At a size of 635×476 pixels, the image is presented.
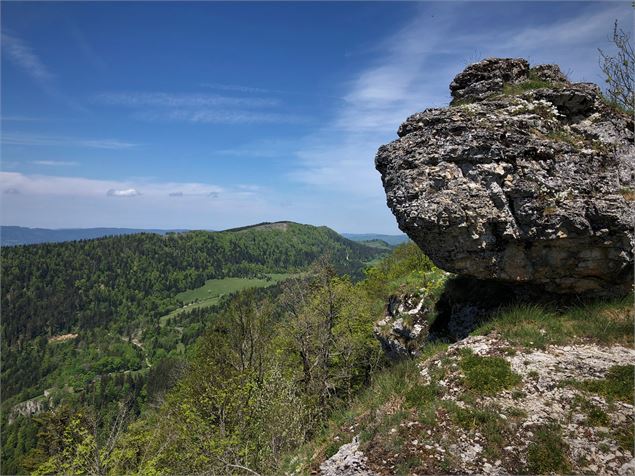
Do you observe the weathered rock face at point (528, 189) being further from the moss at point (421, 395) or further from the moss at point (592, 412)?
the moss at point (421, 395)

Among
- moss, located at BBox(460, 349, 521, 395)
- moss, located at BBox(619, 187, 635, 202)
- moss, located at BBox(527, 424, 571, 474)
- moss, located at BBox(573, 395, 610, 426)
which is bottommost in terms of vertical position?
moss, located at BBox(527, 424, 571, 474)

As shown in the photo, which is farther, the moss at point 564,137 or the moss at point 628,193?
the moss at point 564,137

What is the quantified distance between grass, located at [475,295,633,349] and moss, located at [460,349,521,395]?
4.51 ft

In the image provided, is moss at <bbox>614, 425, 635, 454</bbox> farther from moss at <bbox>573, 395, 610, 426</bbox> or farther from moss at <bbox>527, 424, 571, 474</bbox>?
moss at <bbox>527, 424, 571, 474</bbox>

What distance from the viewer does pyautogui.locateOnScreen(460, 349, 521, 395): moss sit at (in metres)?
9.70

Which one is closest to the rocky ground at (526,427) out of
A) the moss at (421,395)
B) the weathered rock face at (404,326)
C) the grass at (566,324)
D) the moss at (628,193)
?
the moss at (421,395)

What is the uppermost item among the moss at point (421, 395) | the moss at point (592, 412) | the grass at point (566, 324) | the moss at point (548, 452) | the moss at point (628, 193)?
the moss at point (628, 193)

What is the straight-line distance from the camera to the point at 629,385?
29.0 feet

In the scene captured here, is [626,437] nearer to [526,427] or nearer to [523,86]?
[526,427]

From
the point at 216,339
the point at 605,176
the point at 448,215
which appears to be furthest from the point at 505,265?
the point at 216,339

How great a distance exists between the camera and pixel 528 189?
11.6m

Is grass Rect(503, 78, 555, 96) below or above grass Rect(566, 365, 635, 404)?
above

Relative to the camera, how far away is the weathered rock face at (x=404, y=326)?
1653cm

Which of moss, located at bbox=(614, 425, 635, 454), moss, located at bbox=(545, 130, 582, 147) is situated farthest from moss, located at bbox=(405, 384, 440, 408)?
moss, located at bbox=(545, 130, 582, 147)
